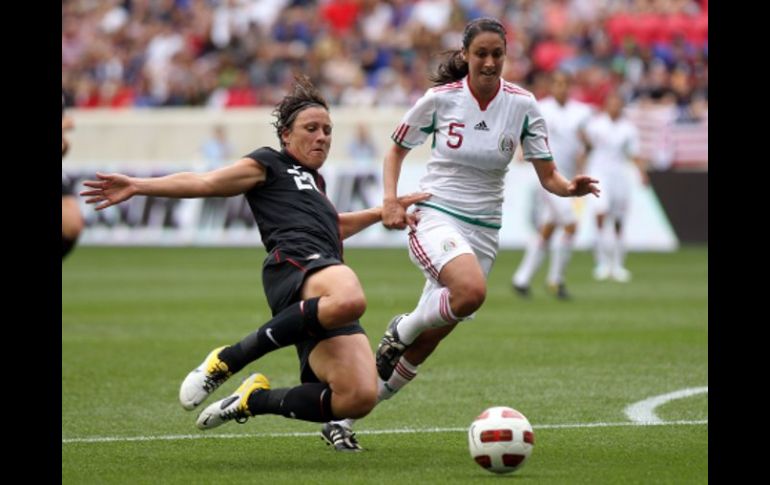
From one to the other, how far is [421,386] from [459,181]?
215 centimetres

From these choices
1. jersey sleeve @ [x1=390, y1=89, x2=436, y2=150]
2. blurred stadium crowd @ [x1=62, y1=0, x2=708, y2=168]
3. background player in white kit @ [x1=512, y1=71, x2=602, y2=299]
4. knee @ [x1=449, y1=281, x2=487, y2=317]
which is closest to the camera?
knee @ [x1=449, y1=281, x2=487, y2=317]

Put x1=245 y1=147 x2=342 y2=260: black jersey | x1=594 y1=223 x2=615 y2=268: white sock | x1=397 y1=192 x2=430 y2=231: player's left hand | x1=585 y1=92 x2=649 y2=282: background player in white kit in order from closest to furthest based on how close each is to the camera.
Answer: x1=245 y1=147 x2=342 y2=260: black jersey
x1=397 y1=192 x2=430 y2=231: player's left hand
x1=594 y1=223 x2=615 y2=268: white sock
x1=585 y1=92 x2=649 y2=282: background player in white kit

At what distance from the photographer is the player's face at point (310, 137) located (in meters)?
8.18

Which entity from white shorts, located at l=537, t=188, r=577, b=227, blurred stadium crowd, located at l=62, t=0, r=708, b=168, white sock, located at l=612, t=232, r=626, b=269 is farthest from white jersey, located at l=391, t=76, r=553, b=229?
blurred stadium crowd, located at l=62, t=0, r=708, b=168

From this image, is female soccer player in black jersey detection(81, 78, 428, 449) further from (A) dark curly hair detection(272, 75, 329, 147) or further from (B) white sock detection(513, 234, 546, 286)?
(B) white sock detection(513, 234, 546, 286)

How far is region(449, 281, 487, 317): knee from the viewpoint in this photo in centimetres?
873

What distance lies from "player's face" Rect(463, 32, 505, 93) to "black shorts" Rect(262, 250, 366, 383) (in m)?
1.71

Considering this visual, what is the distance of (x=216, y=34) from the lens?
33406mm

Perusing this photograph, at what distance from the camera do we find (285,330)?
298 inches

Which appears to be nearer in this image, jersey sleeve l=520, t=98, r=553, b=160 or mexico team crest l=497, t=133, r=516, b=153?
mexico team crest l=497, t=133, r=516, b=153

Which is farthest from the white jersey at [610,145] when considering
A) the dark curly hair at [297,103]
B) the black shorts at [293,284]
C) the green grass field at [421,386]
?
the black shorts at [293,284]

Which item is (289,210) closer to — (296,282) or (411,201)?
(296,282)
